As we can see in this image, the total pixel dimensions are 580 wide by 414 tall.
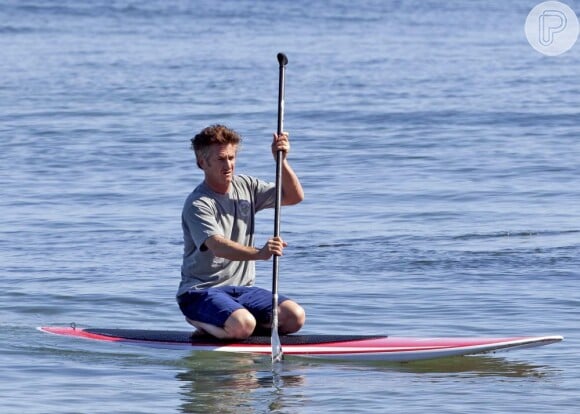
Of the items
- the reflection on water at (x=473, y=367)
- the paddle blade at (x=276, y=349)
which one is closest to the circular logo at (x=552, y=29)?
the reflection on water at (x=473, y=367)

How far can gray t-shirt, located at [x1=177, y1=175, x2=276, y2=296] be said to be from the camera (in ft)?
24.0

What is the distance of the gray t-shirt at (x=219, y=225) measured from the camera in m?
7.32

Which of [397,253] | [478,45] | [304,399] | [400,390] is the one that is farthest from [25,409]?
[478,45]

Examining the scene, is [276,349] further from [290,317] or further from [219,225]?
[219,225]

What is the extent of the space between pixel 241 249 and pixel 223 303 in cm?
41

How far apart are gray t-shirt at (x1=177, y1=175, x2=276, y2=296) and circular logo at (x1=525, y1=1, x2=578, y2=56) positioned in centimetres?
2319

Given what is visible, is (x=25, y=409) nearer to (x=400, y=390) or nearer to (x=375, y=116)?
(x=400, y=390)

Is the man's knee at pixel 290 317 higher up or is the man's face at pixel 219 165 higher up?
the man's face at pixel 219 165

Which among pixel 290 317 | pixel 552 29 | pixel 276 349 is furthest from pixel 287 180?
pixel 552 29

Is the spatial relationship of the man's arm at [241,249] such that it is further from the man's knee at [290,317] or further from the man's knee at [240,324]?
the man's knee at [290,317]

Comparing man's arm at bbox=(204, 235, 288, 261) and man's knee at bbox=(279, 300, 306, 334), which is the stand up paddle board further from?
Result: man's arm at bbox=(204, 235, 288, 261)

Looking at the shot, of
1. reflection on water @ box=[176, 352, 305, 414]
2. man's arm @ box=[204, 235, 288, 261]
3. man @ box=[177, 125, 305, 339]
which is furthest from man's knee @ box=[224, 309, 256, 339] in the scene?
man's arm @ box=[204, 235, 288, 261]

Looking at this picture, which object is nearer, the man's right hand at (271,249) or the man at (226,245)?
the man's right hand at (271,249)

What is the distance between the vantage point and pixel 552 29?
119 ft
